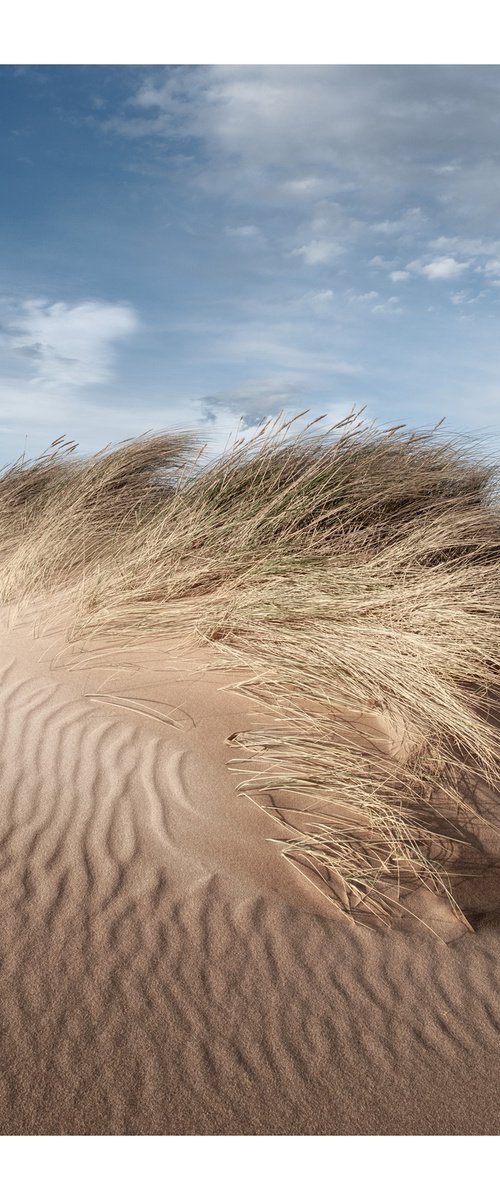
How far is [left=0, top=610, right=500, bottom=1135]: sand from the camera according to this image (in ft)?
6.34

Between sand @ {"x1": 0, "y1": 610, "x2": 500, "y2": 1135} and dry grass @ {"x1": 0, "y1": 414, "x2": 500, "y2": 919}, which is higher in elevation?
dry grass @ {"x1": 0, "y1": 414, "x2": 500, "y2": 919}

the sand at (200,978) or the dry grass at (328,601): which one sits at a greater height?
the dry grass at (328,601)

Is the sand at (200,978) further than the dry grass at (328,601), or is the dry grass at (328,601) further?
the dry grass at (328,601)

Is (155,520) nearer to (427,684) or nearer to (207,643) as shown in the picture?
(207,643)

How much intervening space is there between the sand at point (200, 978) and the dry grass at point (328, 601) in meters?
0.17

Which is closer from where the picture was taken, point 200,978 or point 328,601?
point 200,978

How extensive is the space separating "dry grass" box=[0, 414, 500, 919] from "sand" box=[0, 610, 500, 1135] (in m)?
0.17

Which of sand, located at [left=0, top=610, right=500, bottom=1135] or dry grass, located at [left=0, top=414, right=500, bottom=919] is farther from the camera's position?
dry grass, located at [left=0, top=414, right=500, bottom=919]

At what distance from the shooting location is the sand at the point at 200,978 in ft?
6.34

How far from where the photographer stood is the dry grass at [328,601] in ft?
9.62

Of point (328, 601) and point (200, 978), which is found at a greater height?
point (328, 601)

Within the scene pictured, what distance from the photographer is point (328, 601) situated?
4.11m

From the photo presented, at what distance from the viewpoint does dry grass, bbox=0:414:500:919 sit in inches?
115

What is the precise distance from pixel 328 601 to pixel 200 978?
223 cm
